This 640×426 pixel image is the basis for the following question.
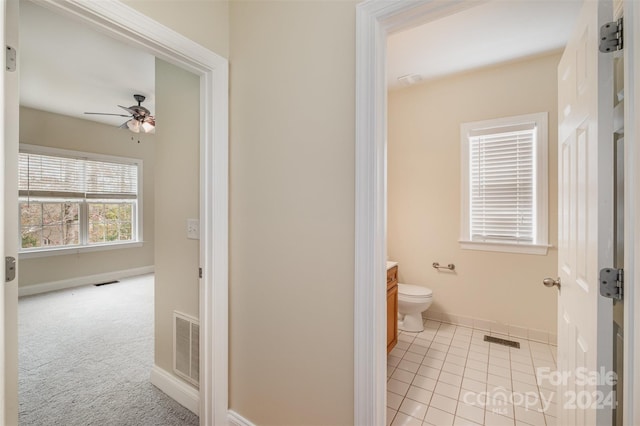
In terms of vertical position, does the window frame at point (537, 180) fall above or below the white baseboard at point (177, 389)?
above

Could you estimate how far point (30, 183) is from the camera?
167 inches

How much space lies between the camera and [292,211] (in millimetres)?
1421

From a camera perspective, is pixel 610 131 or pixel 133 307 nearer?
pixel 610 131

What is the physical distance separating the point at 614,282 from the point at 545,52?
2.69 meters

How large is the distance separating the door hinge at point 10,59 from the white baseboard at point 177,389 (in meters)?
1.92

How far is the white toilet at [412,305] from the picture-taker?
9.38 ft

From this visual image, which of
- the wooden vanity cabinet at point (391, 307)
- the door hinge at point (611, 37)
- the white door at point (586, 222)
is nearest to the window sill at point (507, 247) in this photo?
the wooden vanity cabinet at point (391, 307)

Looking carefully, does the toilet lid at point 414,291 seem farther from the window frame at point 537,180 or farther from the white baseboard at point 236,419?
the white baseboard at point 236,419

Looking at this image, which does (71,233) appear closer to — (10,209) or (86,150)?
(86,150)

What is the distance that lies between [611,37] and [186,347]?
2.53 m

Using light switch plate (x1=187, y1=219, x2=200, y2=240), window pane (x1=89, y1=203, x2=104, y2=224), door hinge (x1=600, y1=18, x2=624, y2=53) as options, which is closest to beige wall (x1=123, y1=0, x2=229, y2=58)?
light switch plate (x1=187, y1=219, x2=200, y2=240)

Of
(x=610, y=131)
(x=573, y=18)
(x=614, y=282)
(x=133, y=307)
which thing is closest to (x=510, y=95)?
(x=573, y=18)
